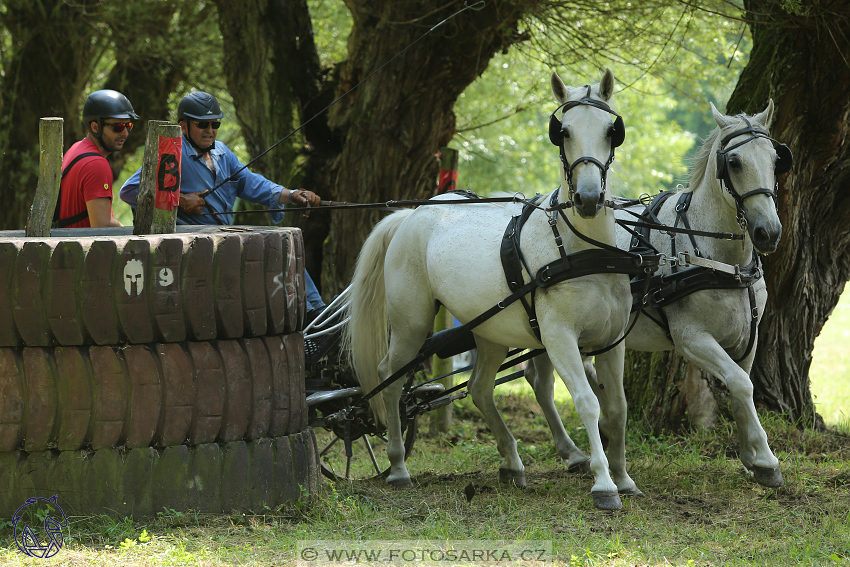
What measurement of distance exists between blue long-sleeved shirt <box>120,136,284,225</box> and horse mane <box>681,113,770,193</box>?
8.87ft

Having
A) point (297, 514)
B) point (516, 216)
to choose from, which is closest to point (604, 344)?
point (516, 216)

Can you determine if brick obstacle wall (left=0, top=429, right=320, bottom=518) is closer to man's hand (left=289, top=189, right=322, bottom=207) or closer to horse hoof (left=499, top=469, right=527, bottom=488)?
horse hoof (left=499, top=469, right=527, bottom=488)

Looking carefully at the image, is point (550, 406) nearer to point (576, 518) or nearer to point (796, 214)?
point (576, 518)

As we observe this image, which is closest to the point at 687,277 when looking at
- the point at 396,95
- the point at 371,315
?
the point at 371,315

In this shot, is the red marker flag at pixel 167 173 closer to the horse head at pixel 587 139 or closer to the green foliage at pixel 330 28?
the horse head at pixel 587 139

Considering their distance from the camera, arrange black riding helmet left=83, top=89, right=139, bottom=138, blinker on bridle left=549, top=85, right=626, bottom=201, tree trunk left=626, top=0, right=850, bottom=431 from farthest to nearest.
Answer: tree trunk left=626, top=0, right=850, bottom=431 → black riding helmet left=83, top=89, right=139, bottom=138 → blinker on bridle left=549, top=85, right=626, bottom=201

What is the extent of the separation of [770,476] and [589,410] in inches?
47.0

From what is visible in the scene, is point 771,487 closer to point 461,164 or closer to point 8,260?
point 8,260

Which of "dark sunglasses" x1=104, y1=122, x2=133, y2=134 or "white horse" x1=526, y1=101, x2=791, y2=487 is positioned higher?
"dark sunglasses" x1=104, y1=122, x2=133, y2=134

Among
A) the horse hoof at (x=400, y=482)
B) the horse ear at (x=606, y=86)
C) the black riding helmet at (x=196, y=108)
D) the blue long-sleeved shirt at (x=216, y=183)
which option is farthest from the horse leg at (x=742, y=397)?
the black riding helmet at (x=196, y=108)

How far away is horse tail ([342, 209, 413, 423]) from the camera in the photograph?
17.5ft

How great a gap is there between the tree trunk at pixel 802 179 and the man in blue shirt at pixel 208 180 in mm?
3346

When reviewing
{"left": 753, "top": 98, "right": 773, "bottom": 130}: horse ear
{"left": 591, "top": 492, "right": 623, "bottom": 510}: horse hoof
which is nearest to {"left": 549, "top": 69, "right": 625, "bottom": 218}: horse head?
{"left": 753, "top": 98, "right": 773, "bottom": 130}: horse ear

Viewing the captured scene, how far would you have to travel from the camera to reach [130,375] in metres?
3.58
